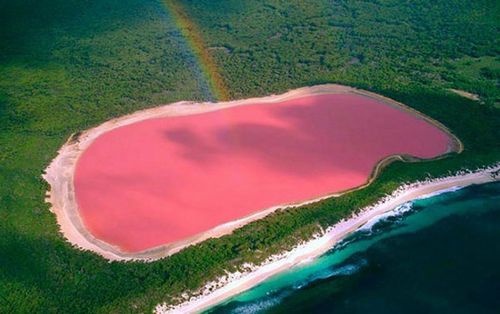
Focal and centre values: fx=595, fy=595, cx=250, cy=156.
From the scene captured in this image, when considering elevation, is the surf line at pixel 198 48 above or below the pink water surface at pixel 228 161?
above

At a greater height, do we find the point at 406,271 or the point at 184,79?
Result: the point at 184,79

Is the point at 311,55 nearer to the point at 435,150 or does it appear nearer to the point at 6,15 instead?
the point at 435,150

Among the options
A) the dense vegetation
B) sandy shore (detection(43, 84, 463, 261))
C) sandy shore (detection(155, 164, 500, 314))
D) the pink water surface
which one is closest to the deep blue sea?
sandy shore (detection(155, 164, 500, 314))

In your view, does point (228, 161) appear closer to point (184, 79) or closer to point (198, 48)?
point (184, 79)

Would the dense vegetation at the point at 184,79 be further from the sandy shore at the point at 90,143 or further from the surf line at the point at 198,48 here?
the sandy shore at the point at 90,143

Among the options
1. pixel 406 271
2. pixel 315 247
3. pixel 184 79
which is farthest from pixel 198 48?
pixel 406 271

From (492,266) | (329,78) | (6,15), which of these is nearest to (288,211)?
(492,266)

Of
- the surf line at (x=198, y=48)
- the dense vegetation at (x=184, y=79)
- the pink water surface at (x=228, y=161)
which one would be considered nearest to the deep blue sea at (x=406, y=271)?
the dense vegetation at (x=184, y=79)

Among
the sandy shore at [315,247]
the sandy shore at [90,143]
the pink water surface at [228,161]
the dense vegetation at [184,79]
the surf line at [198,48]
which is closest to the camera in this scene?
the sandy shore at [315,247]

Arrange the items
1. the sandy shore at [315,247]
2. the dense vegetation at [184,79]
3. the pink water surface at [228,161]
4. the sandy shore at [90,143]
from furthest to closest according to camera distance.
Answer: the pink water surface at [228,161] → the sandy shore at [90,143] → the dense vegetation at [184,79] → the sandy shore at [315,247]
